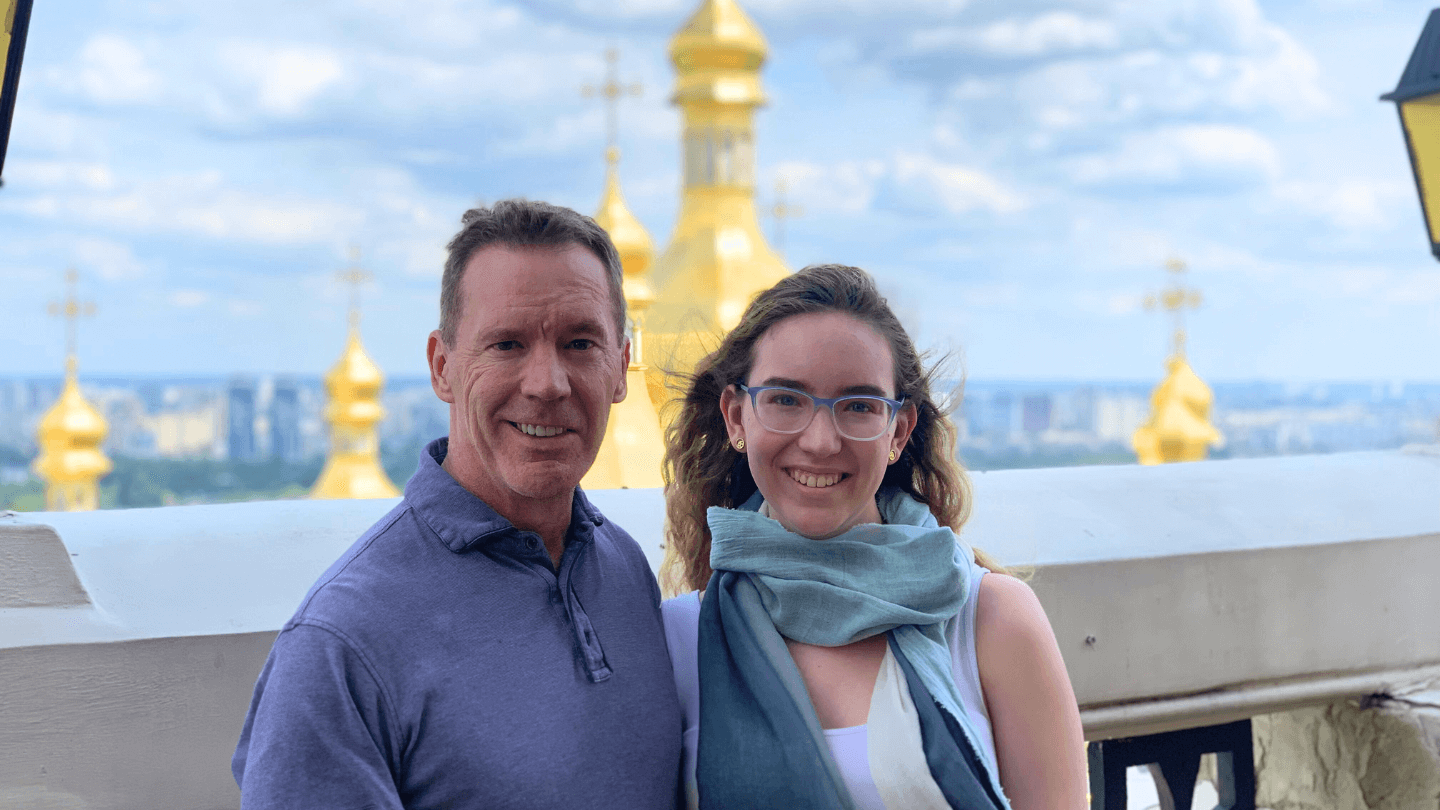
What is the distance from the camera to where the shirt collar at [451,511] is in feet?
5.29

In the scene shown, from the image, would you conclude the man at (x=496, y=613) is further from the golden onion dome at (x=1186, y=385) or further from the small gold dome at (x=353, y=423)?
the small gold dome at (x=353, y=423)

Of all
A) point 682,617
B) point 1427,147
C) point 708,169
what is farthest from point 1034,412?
point 682,617

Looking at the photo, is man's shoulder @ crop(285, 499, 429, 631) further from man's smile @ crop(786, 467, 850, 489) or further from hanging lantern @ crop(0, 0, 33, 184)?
hanging lantern @ crop(0, 0, 33, 184)

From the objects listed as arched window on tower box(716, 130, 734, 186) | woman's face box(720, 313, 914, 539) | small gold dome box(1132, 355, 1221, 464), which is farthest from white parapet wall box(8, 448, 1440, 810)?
small gold dome box(1132, 355, 1221, 464)

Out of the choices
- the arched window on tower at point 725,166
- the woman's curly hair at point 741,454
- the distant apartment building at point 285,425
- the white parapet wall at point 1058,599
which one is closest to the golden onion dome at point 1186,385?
the arched window on tower at point 725,166

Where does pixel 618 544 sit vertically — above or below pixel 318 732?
above

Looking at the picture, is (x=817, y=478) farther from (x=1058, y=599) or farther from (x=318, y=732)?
(x=1058, y=599)

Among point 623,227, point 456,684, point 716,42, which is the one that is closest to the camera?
point 456,684

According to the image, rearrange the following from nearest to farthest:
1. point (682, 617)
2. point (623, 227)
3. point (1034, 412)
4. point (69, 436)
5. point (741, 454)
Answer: point (682, 617) → point (741, 454) → point (623, 227) → point (69, 436) → point (1034, 412)

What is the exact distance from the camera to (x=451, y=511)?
1.63 metres

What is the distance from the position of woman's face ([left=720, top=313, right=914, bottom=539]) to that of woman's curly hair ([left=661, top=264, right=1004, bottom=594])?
0.04 meters

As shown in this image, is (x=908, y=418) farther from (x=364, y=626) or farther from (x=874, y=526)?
(x=364, y=626)

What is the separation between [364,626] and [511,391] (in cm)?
35

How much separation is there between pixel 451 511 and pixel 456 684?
23 cm
